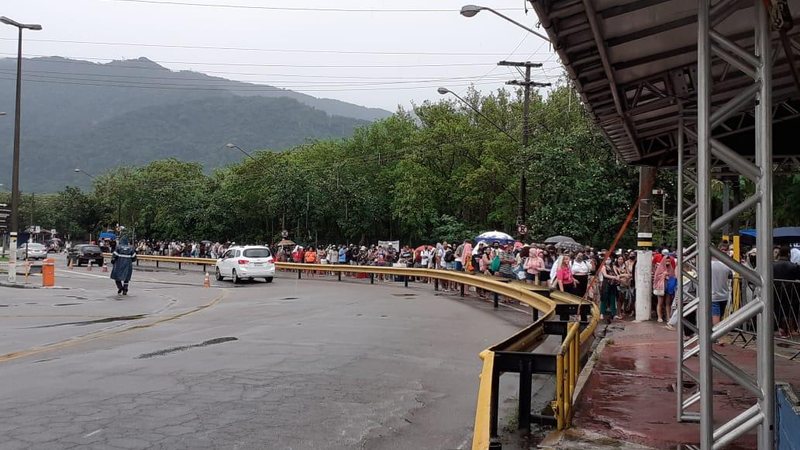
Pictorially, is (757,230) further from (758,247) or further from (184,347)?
(184,347)

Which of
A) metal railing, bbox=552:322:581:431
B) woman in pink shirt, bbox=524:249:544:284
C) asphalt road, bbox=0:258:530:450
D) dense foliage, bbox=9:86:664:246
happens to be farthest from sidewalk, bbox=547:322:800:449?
dense foliage, bbox=9:86:664:246

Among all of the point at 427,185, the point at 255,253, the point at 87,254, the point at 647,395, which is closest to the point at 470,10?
the point at 255,253

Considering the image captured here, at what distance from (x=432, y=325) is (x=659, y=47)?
891 cm

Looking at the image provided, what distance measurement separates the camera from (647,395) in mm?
8562

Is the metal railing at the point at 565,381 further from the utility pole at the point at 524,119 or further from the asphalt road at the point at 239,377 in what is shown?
the utility pole at the point at 524,119

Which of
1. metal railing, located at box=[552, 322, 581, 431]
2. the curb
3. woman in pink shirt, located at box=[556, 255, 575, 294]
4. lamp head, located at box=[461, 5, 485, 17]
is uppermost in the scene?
lamp head, located at box=[461, 5, 485, 17]

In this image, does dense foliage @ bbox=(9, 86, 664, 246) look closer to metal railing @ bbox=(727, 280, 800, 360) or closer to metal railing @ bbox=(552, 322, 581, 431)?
metal railing @ bbox=(727, 280, 800, 360)

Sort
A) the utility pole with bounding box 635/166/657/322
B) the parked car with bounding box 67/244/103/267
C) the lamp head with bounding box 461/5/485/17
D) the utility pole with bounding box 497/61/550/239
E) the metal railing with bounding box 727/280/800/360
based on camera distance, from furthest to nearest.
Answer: the parked car with bounding box 67/244/103/267 < the utility pole with bounding box 497/61/550/239 < the lamp head with bounding box 461/5/485/17 < the utility pole with bounding box 635/166/657/322 < the metal railing with bounding box 727/280/800/360

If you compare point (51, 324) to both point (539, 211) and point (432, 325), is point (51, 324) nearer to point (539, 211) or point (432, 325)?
point (432, 325)

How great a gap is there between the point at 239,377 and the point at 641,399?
465 cm

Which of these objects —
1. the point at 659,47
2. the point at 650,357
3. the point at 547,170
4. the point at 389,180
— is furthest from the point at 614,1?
the point at 389,180

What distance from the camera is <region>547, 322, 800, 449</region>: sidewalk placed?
21.4 feet

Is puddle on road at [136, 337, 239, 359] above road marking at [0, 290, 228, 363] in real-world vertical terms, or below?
above

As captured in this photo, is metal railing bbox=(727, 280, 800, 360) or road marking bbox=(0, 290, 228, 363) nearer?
road marking bbox=(0, 290, 228, 363)
